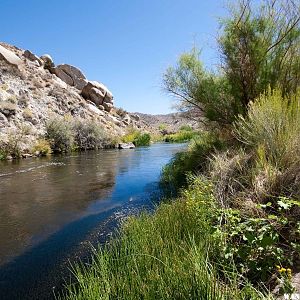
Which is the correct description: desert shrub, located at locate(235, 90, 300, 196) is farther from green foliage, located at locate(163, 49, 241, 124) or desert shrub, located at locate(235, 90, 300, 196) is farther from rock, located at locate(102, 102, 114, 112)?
rock, located at locate(102, 102, 114, 112)

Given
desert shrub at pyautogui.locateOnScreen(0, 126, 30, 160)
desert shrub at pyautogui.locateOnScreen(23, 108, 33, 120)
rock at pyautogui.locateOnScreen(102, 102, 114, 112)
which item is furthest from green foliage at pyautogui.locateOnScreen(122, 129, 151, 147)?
desert shrub at pyautogui.locateOnScreen(0, 126, 30, 160)

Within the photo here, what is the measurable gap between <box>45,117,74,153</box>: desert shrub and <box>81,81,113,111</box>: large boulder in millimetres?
23307

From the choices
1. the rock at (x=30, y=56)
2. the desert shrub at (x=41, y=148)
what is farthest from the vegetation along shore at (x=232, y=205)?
the rock at (x=30, y=56)

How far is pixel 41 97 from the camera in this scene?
40844mm

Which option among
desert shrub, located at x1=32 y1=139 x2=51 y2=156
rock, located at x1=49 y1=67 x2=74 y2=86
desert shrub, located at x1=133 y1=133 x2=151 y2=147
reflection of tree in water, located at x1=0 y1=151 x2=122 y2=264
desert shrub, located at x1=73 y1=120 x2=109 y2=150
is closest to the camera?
reflection of tree in water, located at x1=0 y1=151 x2=122 y2=264

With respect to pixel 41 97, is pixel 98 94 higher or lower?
higher

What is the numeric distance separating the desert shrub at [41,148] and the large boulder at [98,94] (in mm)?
26770

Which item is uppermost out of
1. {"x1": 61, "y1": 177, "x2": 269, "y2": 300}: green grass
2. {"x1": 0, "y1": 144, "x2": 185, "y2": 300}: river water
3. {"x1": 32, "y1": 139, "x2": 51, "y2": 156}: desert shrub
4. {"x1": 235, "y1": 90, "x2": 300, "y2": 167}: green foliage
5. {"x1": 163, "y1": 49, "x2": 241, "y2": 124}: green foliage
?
{"x1": 163, "y1": 49, "x2": 241, "y2": 124}: green foliage

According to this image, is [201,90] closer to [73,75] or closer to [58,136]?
[58,136]

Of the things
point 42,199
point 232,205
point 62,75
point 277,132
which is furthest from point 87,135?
point 232,205

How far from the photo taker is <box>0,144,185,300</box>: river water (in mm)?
5607

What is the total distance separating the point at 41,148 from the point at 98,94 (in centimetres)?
2909

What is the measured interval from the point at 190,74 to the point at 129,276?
11.2m

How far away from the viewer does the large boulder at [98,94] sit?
182 ft
